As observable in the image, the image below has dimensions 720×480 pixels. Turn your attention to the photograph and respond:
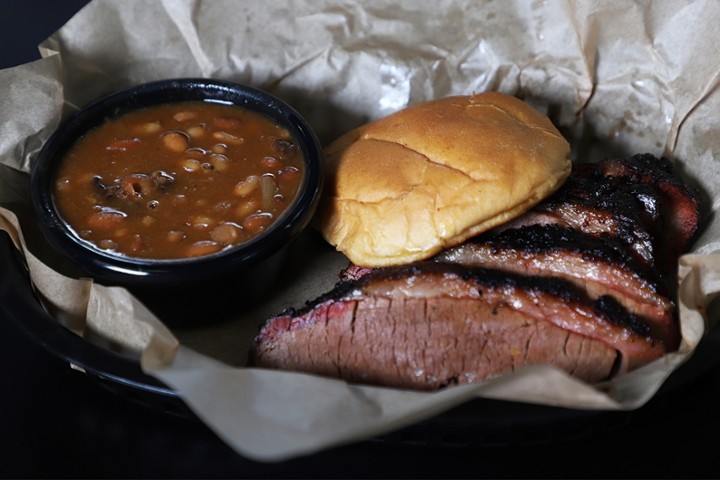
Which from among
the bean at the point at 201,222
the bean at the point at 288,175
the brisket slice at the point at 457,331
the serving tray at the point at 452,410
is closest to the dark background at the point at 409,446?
the serving tray at the point at 452,410

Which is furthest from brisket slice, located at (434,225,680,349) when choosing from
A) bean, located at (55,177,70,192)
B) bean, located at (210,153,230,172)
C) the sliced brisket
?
bean, located at (55,177,70,192)

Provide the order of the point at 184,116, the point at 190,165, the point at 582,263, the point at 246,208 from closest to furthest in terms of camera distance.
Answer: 1. the point at 582,263
2. the point at 246,208
3. the point at 190,165
4. the point at 184,116

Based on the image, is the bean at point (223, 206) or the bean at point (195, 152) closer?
the bean at point (223, 206)

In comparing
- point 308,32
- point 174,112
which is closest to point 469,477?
point 174,112

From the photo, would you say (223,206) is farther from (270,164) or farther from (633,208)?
(633,208)

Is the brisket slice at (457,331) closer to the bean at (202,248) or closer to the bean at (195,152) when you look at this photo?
the bean at (202,248)

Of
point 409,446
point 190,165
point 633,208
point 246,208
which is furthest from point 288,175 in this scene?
point 633,208
